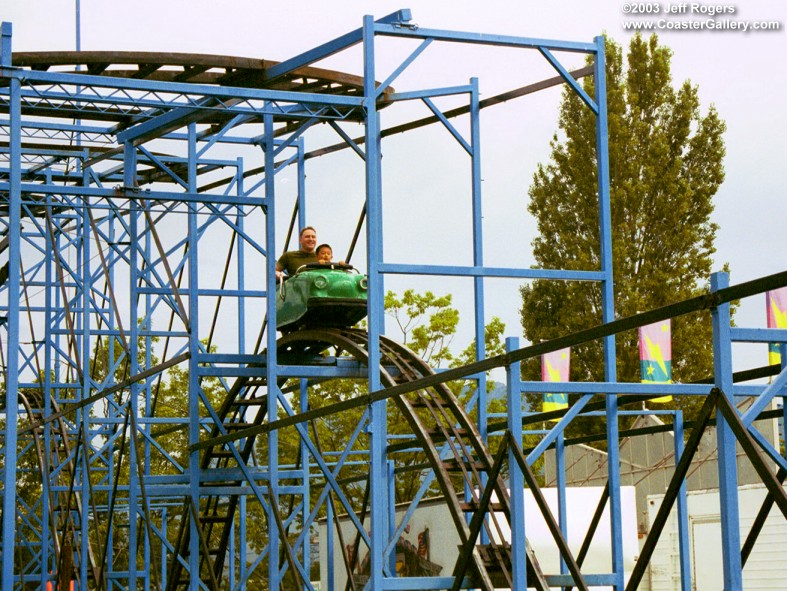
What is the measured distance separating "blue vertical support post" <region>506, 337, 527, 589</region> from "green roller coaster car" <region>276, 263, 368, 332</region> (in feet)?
24.7

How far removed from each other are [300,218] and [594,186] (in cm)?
2583

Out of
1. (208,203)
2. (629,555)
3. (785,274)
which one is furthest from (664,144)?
(785,274)

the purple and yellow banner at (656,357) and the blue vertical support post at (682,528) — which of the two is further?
the purple and yellow banner at (656,357)

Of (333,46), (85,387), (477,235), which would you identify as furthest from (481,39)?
(85,387)

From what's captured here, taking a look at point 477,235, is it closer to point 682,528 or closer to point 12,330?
point 682,528

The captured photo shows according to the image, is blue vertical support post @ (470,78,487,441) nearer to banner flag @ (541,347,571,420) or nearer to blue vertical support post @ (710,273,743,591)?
banner flag @ (541,347,571,420)

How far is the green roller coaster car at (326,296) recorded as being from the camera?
21250 millimetres

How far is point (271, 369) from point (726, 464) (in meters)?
10.5

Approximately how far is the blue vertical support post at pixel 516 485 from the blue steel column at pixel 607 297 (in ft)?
6.95

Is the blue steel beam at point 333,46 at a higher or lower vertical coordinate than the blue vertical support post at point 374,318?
higher

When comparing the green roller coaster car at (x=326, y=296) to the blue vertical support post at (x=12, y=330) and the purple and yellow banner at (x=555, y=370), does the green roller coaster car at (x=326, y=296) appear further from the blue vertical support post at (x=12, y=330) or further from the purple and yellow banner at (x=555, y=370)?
the purple and yellow banner at (x=555, y=370)

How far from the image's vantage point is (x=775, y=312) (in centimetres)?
1708

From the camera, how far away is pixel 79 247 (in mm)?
31797

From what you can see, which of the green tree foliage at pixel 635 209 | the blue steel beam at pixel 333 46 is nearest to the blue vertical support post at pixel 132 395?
the blue steel beam at pixel 333 46
